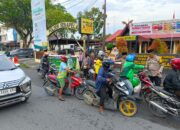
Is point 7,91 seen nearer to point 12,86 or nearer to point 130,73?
point 12,86

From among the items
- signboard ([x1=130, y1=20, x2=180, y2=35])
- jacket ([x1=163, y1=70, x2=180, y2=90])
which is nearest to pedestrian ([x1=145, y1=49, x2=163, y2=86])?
jacket ([x1=163, y1=70, x2=180, y2=90])

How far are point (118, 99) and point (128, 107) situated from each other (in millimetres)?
344

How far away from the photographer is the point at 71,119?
4.61m

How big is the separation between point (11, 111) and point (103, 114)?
254 centimetres

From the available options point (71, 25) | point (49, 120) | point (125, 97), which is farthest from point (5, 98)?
point (71, 25)

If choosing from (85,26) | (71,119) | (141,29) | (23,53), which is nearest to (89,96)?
(71,119)

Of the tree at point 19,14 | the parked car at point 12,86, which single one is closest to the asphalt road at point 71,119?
the parked car at point 12,86

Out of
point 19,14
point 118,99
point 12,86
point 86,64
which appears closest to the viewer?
point 12,86

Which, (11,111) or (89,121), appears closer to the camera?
(89,121)

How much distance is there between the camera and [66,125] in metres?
4.26

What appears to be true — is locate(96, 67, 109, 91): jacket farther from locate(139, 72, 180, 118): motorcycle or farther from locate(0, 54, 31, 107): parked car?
locate(0, 54, 31, 107): parked car

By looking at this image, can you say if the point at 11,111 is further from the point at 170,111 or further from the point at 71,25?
the point at 71,25

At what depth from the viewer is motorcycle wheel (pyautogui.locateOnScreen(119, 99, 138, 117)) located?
4758 millimetres

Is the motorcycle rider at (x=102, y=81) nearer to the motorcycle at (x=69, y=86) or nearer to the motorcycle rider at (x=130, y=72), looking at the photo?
the motorcycle rider at (x=130, y=72)
